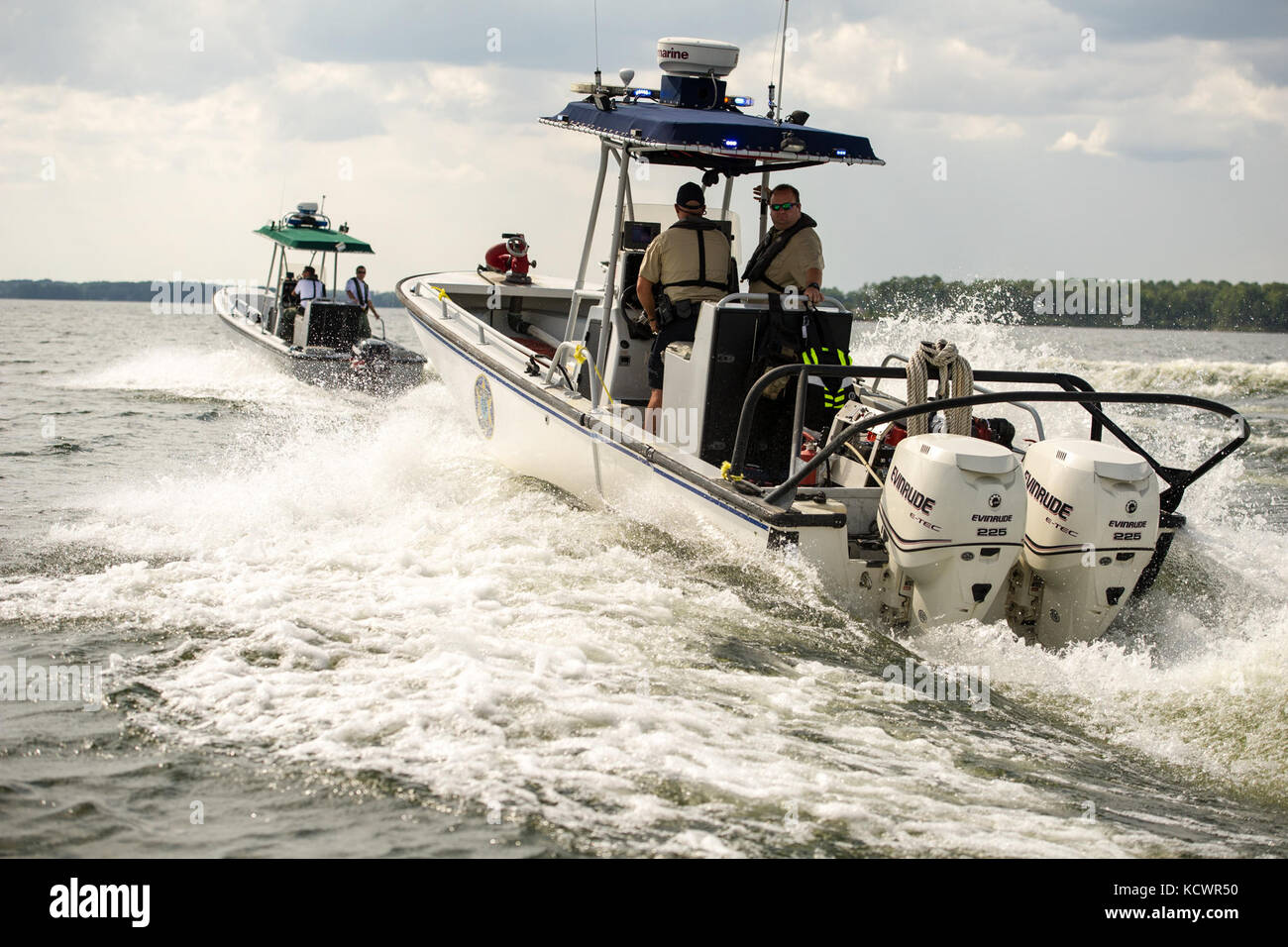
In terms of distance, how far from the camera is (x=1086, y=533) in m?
4.85

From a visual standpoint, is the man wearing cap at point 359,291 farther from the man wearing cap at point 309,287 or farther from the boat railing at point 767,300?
the boat railing at point 767,300

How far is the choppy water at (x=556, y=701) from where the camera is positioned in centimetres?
321

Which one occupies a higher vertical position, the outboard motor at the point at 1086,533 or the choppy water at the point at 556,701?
the outboard motor at the point at 1086,533

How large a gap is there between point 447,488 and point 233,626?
324 cm

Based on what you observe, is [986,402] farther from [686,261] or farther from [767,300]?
[686,261]

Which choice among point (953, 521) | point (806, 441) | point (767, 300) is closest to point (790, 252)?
point (767, 300)

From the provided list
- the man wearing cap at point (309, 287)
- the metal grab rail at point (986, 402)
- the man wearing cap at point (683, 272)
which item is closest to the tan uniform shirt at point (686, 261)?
the man wearing cap at point (683, 272)

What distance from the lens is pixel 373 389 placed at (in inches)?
→ 634

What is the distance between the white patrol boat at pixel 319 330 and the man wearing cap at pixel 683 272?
9964 mm

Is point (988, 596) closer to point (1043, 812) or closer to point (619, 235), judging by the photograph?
point (1043, 812)

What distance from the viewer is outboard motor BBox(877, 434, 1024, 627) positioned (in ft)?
15.3

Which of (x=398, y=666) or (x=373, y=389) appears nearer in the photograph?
(x=398, y=666)

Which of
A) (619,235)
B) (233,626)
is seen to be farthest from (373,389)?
(233,626)

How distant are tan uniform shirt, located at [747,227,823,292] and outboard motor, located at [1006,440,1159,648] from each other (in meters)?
2.10
